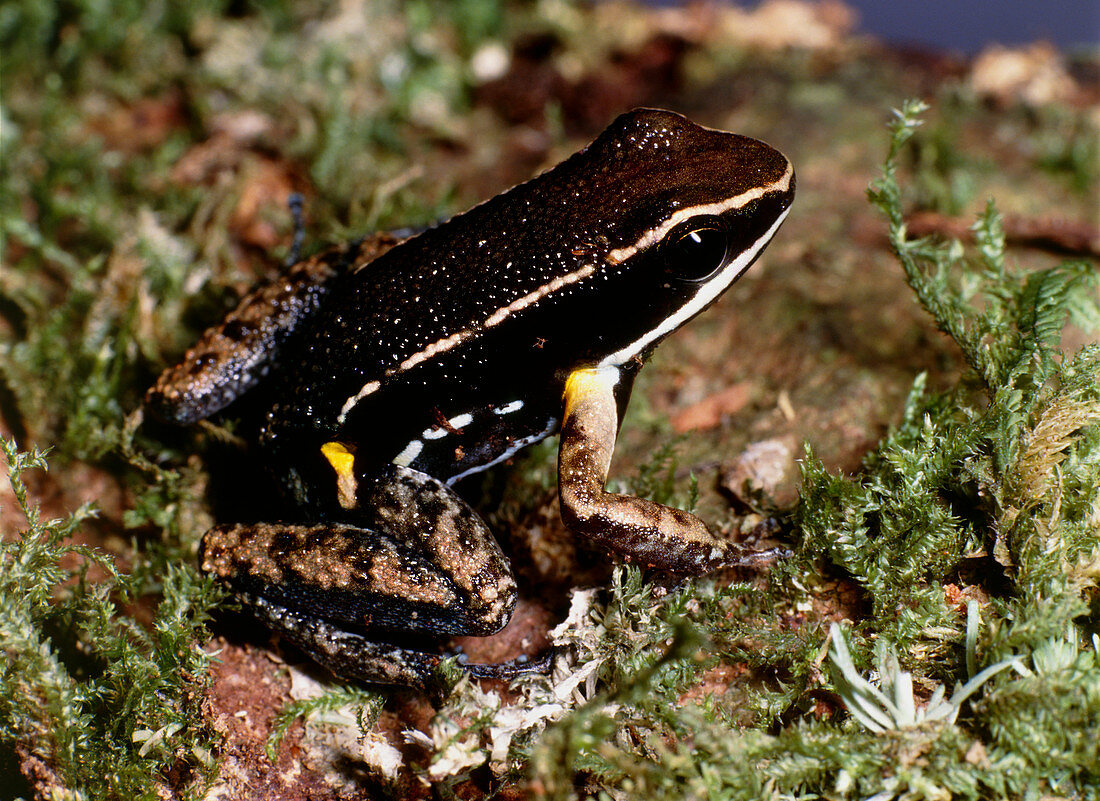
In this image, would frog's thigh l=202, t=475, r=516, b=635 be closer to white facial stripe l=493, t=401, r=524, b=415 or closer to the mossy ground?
the mossy ground

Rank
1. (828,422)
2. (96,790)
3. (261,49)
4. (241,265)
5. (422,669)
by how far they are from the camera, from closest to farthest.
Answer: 1. (96,790)
2. (422,669)
3. (828,422)
4. (241,265)
5. (261,49)

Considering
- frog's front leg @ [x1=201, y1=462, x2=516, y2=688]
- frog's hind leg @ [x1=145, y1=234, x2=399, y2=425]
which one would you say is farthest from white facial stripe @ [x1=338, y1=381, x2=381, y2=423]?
frog's hind leg @ [x1=145, y1=234, x2=399, y2=425]

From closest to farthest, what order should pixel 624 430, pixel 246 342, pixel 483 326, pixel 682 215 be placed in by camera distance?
pixel 682 215 → pixel 483 326 → pixel 246 342 → pixel 624 430

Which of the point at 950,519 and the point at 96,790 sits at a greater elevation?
the point at 950,519

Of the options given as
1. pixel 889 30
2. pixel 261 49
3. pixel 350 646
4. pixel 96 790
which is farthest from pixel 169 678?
pixel 889 30

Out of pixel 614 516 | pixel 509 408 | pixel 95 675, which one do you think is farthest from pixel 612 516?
pixel 95 675

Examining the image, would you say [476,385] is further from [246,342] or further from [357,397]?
[246,342]

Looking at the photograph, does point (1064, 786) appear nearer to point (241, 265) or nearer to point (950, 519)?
point (950, 519)

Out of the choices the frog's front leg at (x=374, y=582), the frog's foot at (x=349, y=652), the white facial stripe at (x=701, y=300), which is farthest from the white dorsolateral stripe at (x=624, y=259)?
the frog's foot at (x=349, y=652)

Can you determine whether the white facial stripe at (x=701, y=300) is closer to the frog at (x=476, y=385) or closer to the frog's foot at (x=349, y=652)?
the frog at (x=476, y=385)
